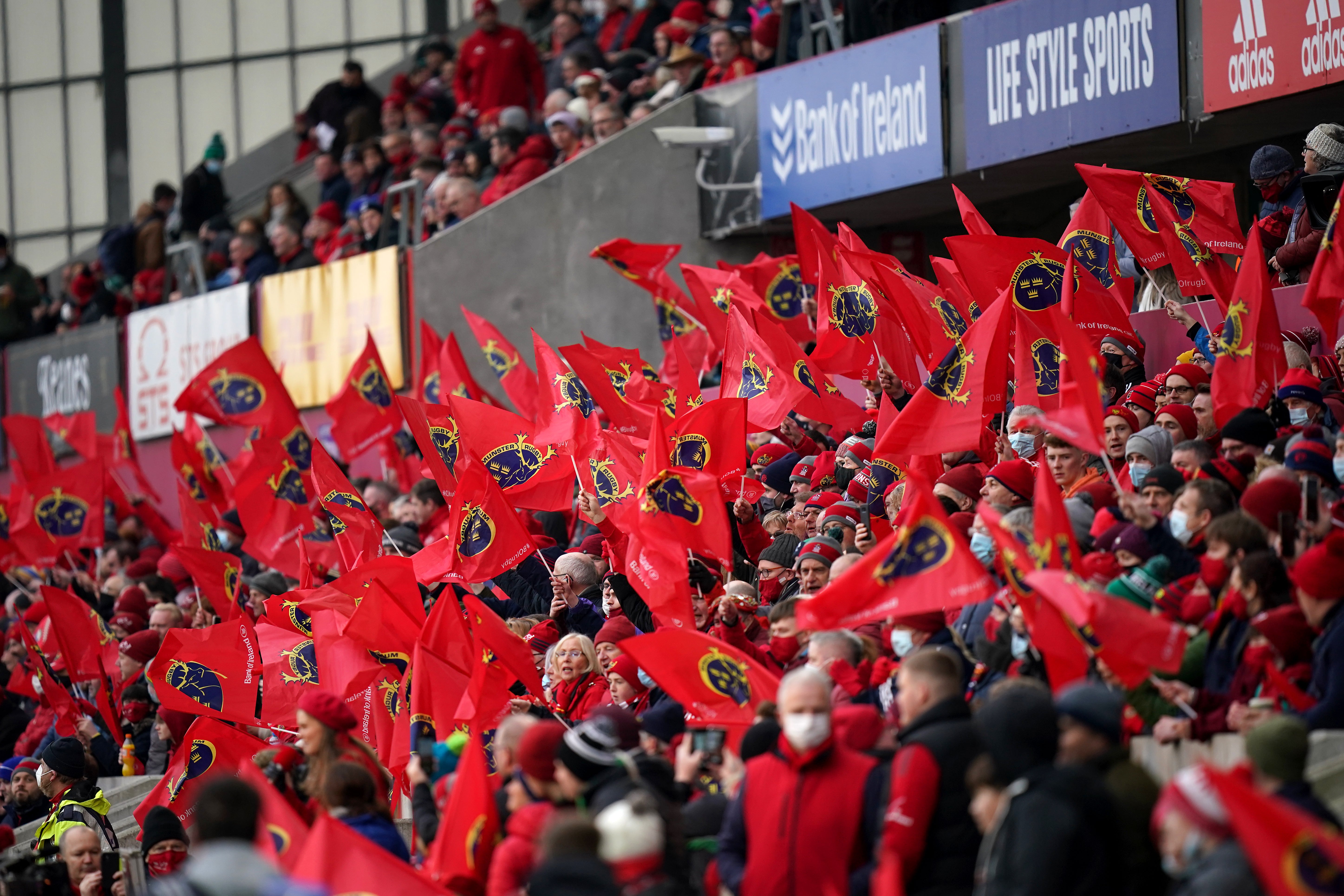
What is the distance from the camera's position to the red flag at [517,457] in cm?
1049

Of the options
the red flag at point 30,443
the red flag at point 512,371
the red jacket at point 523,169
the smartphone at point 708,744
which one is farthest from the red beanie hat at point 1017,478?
the red flag at point 30,443

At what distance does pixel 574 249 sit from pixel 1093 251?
23.1 ft

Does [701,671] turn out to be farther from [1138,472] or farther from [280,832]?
[1138,472]

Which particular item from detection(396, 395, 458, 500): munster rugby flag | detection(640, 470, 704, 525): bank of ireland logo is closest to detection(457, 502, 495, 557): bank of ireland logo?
detection(396, 395, 458, 500): munster rugby flag

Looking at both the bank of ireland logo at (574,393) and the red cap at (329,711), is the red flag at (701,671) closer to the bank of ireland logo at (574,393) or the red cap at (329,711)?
the red cap at (329,711)

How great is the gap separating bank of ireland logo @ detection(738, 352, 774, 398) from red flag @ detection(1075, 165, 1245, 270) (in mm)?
1915

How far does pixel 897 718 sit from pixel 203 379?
850 cm

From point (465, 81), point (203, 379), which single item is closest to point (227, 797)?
point (203, 379)

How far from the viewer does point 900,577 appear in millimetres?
6426

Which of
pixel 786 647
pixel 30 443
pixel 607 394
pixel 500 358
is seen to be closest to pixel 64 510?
pixel 30 443

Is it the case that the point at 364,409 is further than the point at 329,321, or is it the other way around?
the point at 329,321

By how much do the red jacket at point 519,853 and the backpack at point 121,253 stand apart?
17.3 metres

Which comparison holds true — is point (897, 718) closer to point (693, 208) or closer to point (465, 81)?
point (693, 208)

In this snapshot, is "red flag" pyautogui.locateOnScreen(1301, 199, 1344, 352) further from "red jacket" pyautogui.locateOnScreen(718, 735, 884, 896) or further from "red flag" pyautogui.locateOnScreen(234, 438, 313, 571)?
"red flag" pyautogui.locateOnScreen(234, 438, 313, 571)
